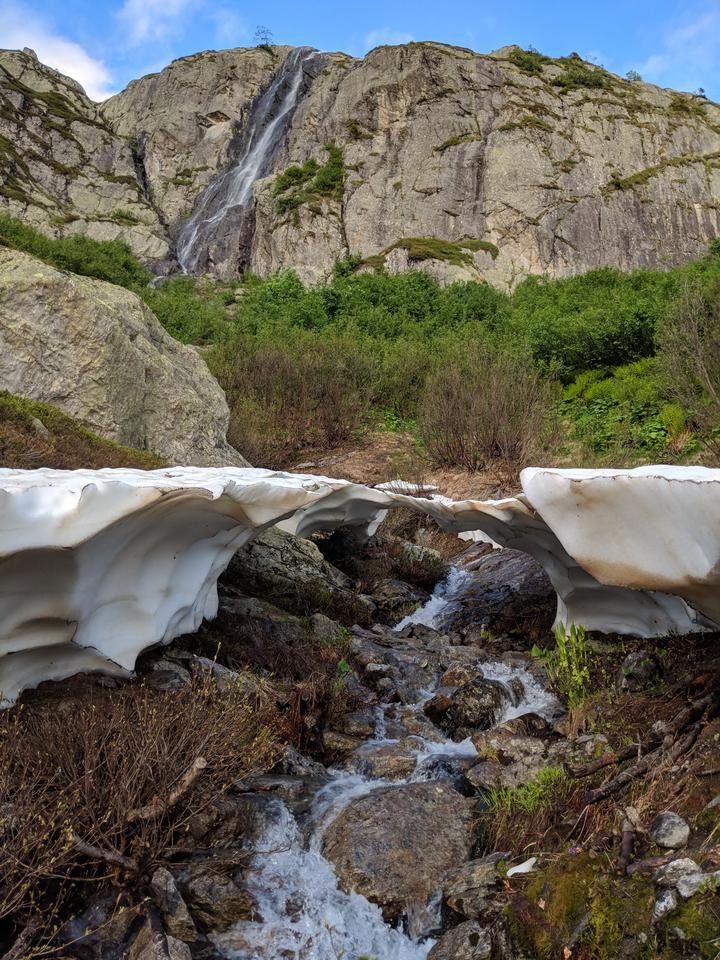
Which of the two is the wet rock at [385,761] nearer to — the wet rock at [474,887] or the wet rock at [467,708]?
the wet rock at [467,708]

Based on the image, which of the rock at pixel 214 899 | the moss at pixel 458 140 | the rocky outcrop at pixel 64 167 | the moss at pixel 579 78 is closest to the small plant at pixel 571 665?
the rock at pixel 214 899

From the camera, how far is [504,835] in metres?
2.99

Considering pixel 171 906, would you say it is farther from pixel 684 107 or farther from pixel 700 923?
pixel 684 107

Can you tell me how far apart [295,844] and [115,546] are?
164cm

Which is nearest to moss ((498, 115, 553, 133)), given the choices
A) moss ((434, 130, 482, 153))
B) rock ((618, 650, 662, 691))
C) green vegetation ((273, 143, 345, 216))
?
moss ((434, 130, 482, 153))

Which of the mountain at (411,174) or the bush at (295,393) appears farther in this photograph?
the mountain at (411,174)

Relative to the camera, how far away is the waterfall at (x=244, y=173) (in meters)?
33.2

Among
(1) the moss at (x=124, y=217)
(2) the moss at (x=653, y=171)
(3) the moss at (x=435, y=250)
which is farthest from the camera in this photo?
(1) the moss at (x=124, y=217)

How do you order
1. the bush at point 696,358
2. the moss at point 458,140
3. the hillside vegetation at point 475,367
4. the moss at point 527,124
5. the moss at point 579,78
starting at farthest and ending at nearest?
the moss at point 579,78 < the moss at point 458,140 < the moss at point 527,124 < the hillside vegetation at point 475,367 < the bush at point 696,358

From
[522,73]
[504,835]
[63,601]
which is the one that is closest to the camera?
[504,835]

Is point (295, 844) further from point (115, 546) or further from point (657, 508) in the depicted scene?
point (657, 508)

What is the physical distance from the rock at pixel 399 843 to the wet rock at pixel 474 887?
0.34 feet

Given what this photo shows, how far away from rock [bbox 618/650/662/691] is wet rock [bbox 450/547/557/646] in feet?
4.67

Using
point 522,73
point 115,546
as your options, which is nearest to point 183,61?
point 522,73
